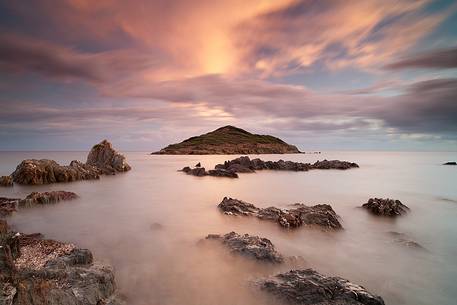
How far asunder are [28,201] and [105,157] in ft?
80.0

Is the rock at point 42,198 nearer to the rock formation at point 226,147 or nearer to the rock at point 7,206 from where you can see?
the rock at point 7,206

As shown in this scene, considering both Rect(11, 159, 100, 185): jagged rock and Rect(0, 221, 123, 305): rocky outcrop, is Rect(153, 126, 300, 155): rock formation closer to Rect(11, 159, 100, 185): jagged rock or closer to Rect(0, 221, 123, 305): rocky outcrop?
Rect(11, 159, 100, 185): jagged rock

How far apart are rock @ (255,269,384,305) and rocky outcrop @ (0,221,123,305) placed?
3.44m

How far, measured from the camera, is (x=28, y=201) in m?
15.3

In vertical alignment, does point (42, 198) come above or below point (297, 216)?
above

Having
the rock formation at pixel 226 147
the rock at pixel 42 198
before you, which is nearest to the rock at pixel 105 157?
the rock at pixel 42 198

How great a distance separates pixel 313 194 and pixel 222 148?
14588 centimetres

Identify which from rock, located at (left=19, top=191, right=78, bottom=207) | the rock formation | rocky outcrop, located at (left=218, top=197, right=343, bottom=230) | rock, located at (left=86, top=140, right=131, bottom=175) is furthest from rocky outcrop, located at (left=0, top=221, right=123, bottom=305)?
the rock formation

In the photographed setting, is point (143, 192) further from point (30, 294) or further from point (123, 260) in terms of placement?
point (30, 294)

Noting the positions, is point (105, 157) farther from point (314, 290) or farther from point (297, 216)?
point (314, 290)

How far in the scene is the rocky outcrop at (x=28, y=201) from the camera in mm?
13967

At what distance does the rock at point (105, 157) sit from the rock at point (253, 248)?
30.8 meters

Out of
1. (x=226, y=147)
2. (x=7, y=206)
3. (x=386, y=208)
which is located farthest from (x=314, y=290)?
(x=226, y=147)

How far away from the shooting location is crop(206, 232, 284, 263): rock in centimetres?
816
